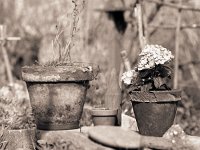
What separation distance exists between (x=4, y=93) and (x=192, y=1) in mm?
4068

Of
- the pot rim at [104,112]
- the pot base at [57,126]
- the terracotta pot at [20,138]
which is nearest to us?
the pot rim at [104,112]

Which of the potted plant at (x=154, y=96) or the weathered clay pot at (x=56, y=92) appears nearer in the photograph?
the potted plant at (x=154, y=96)

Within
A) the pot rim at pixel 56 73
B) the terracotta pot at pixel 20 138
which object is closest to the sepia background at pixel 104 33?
the terracotta pot at pixel 20 138

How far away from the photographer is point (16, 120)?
6.28 m

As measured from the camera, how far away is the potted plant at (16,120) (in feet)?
18.6

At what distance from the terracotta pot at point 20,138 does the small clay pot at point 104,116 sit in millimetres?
746

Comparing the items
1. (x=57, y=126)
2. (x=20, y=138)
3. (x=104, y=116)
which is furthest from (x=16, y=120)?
(x=104, y=116)

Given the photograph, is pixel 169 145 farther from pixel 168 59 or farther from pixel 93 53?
pixel 93 53

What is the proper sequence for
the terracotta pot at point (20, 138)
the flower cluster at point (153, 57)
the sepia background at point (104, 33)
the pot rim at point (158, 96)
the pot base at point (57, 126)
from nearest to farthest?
1. the pot rim at point (158, 96)
2. the flower cluster at point (153, 57)
3. the pot base at point (57, 126)
4. the terracotta pot at point (20, 138)
5. the sepia background at point (104, 33)

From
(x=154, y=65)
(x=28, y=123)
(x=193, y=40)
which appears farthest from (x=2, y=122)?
(x=193, y=40)

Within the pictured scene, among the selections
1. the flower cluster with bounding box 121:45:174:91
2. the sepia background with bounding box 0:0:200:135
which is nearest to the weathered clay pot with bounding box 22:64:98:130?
the flower cluster with bounding box 121:45:174:91

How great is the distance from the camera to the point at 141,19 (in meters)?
6.92

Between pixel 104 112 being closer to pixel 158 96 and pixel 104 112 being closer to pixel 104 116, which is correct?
pixel 104 116

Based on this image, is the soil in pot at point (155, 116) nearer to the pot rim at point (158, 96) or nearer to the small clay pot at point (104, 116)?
the pot rim at point (158, 96)
